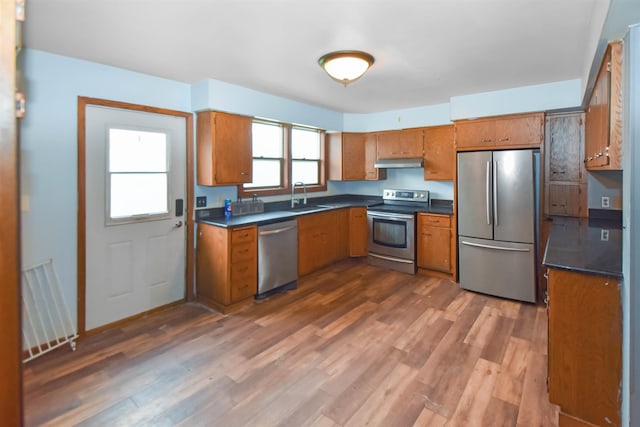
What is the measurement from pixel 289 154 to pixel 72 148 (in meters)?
2.62

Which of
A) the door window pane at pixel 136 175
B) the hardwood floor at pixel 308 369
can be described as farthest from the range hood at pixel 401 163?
the door window pane at pixel 136 175

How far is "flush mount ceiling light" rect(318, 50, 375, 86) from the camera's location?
Answer: 8.95 ft

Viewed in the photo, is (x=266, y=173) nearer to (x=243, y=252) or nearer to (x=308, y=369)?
(x=243, y=252)

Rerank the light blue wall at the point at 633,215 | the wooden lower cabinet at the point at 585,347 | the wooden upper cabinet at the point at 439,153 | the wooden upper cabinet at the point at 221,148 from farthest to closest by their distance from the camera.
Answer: the wooden upper cabinet at the point at 439,153 < the wooden upper cabinet at the point at 221,148 < the wooden lower cabinet at the point at 585,347 < the light blue wall at the point at 633,215

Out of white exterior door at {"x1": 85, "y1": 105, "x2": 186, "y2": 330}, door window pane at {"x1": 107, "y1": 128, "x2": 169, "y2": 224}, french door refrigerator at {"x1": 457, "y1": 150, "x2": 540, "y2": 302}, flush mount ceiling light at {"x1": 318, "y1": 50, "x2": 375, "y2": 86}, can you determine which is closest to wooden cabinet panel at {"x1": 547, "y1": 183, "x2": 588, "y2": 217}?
french door refrigerator at {"x1": 457, "y1": 150, "x2": 540, "y2": 302}

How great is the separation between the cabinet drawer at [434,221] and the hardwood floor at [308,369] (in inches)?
46.1

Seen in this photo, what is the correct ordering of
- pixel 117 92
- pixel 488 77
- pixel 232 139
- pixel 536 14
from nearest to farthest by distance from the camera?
1. pixel 536 14
2. pixel 117 92
3. pixel 488 77
4. pixel 232 139

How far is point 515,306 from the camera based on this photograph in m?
3.69

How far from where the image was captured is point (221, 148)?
145 inches

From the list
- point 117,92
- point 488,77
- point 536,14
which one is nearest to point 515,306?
point 488,77

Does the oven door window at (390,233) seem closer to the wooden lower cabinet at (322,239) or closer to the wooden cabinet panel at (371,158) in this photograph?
the wooden lower cabinet at (322,239)

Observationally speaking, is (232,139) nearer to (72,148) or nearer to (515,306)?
(72,148)

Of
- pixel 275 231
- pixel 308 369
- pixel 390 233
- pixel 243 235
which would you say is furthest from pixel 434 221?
pixel 308 369

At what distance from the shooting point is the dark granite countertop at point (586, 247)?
185 centimetres
